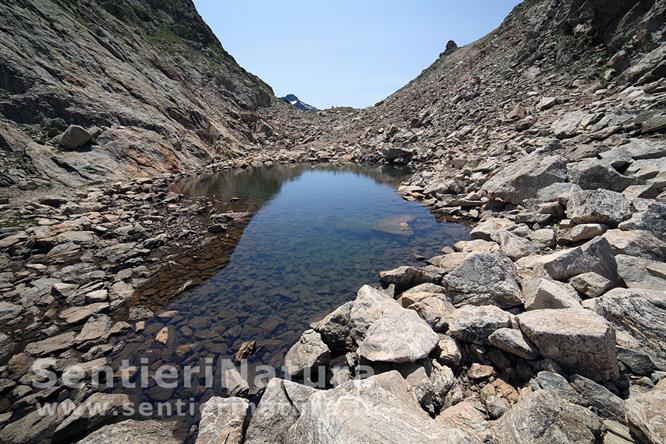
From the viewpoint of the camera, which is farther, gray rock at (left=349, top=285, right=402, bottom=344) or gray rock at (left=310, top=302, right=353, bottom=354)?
gray rock at (left=310, top=302, right=353, bottom=354)

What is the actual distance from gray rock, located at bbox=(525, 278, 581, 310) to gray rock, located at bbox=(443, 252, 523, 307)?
1.38 ft

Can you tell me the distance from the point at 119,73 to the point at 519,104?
35.2 metres

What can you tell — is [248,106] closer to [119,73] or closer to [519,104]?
[119,73]

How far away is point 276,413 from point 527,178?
41.1 feet

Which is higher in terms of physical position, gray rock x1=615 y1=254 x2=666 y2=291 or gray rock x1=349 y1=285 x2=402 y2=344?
gray rock x1=615 y1=254 x2=666 y2=291

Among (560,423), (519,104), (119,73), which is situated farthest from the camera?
(119,73)

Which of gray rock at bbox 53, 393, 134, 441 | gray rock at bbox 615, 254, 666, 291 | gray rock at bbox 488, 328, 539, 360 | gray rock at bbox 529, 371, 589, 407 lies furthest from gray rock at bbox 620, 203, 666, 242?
gray rock at bbox 53, 393, 134, 441

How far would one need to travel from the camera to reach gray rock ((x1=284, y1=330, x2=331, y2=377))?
225 inches

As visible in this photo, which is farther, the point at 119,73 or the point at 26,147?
the point at 119,73

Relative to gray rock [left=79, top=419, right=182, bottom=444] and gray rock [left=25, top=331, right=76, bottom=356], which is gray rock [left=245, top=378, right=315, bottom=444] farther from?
gray rock [left=25, top=331, right=76, bottom=356]

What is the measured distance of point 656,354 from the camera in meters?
4.05

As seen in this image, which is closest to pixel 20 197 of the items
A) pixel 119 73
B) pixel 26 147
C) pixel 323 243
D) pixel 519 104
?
pixel 26 147

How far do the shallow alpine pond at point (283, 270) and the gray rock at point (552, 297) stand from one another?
4.56 meters

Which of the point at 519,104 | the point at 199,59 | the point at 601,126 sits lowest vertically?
the point at 601,126
